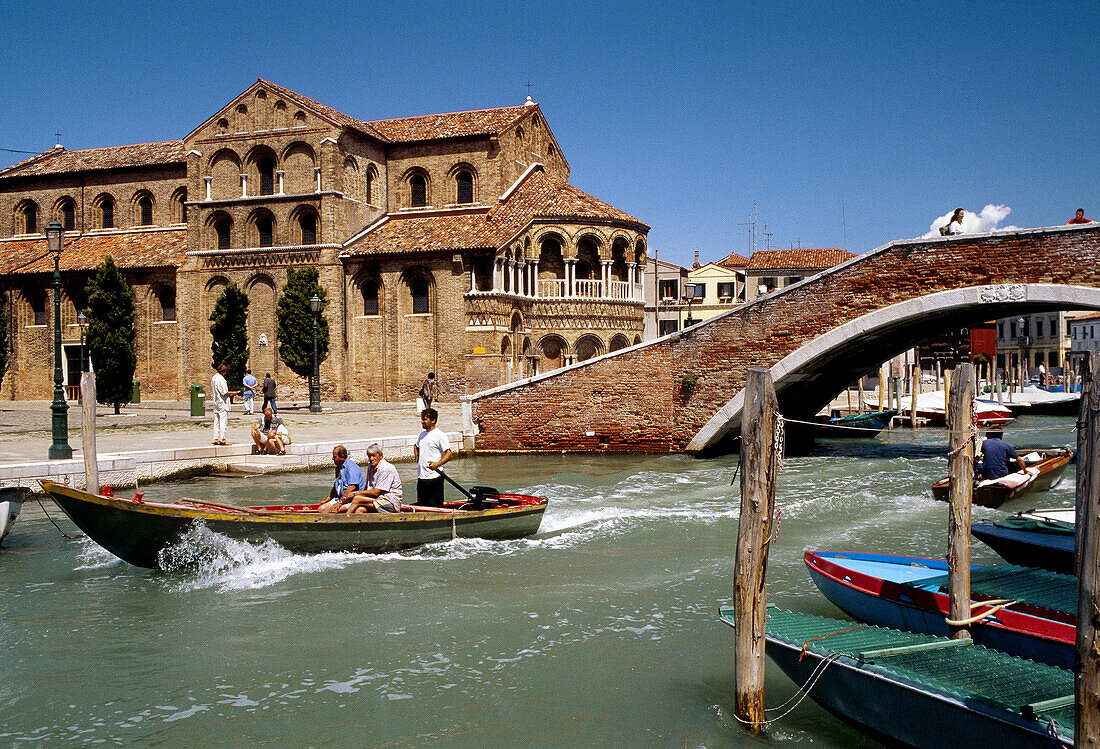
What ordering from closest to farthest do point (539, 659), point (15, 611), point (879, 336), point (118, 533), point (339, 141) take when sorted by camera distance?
point (539, 659), point (15, 611), point (118, 533), point (879, 336), point (339, 141)

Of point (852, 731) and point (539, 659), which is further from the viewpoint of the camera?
point (539, 659)

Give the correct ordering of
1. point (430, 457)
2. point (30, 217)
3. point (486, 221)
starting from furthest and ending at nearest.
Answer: point (30, 217)
point (486, 221)
point (430, 457)

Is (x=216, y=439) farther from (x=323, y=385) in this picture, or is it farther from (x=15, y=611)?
(x=323, y=385)

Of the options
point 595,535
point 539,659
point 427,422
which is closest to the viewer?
point 539,659

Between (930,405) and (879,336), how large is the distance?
1615 cm

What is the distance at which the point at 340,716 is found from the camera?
6.88 m

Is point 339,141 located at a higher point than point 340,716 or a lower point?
higher

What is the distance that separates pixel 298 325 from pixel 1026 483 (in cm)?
2421

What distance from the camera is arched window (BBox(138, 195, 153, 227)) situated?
38906 mm

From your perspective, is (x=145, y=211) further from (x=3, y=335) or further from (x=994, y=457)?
(x=994, y=457)

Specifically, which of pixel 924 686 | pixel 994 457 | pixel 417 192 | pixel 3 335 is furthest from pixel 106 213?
pixel 924 686

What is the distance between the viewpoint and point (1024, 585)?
8.16 m

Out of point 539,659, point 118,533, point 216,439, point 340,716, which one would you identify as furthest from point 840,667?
point 216,439

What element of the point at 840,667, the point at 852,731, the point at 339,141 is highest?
the point at 339,141
